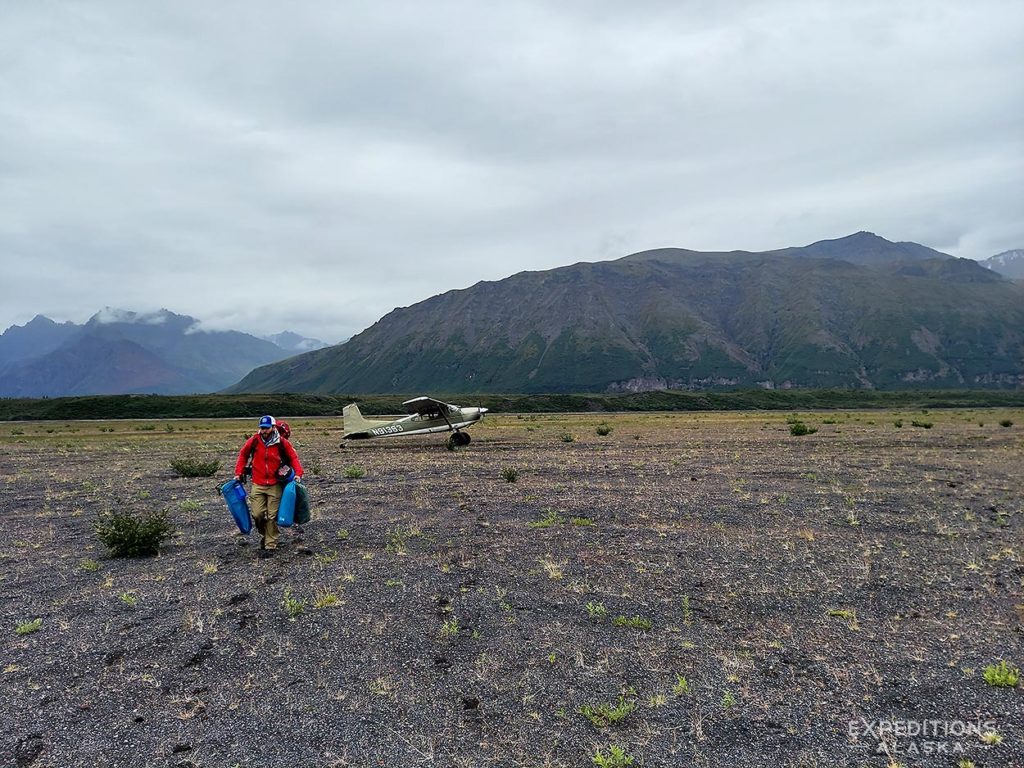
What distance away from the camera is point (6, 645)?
6.86 meters

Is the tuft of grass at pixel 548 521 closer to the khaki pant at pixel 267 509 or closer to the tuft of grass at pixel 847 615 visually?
the khaki pant at pixel 267 509

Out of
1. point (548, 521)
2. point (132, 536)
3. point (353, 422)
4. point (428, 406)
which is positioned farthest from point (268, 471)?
point (353, 422)

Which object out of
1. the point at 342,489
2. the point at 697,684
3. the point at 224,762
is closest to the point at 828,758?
the point at 697,684

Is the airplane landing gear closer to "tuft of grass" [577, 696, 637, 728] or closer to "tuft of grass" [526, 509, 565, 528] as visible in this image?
"tuft of grass" [526, 509, 565, 528]

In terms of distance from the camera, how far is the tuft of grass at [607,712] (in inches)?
202

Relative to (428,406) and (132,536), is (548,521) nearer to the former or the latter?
(132,536)

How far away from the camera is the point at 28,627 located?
23.9ft

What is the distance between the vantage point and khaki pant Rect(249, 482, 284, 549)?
426 inches

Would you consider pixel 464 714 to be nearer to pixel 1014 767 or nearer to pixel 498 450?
pixel 1014 767

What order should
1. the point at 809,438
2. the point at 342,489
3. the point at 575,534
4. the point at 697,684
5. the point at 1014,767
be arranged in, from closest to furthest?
the point at 1014,767 < the point at 697,684 < the point at 575,534 < the point at 342,489 < the point at 809,438

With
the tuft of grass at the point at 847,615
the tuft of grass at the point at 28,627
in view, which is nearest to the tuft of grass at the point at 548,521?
the tuft of grass at the point at 847,615

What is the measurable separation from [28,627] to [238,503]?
3674mm

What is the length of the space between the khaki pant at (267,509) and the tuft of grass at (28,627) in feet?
12.1

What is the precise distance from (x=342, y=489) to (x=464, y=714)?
14096 millimetres
